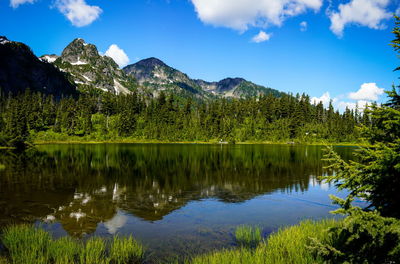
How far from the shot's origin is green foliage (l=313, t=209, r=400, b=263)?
760 cm

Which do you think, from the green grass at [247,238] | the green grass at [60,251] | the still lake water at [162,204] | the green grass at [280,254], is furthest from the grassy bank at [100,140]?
the green grass at [60,251]

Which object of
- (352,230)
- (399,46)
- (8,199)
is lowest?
(8,199)

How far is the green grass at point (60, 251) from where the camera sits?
37.7 ft

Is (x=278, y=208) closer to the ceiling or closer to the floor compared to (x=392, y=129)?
closer to the floor

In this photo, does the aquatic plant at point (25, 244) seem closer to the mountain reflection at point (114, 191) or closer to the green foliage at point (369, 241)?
the mountain reflection at point (114, 191)

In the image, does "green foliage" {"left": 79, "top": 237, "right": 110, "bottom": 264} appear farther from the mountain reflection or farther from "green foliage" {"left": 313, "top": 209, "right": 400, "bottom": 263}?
"green foliage" {"left": 313, "top": 209, "right": 400, "bottom": 263}

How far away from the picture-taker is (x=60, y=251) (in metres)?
12.2

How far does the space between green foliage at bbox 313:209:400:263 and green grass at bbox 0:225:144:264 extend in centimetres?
890

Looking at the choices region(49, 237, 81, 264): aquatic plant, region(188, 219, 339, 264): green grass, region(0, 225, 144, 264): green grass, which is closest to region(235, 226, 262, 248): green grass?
region(188, 219, 339, 264): green grass

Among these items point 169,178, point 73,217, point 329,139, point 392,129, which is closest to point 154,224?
point 73,217

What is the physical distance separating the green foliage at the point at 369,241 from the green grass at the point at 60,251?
890 centimetres

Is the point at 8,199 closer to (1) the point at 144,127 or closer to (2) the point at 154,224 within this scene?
(2) the point at 154,224

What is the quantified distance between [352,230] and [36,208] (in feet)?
77.9

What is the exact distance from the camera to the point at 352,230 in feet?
29.9
